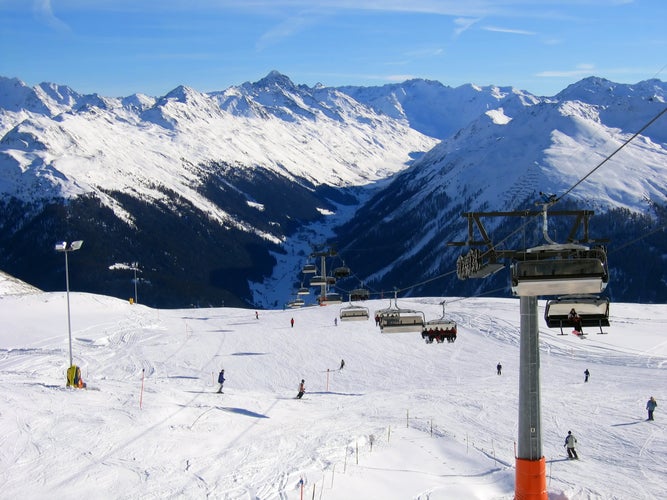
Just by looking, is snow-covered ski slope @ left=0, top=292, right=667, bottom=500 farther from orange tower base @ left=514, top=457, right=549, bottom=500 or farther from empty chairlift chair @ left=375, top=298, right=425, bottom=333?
empty chairlift chair @ left=375, top=298, right=425, bottom=333

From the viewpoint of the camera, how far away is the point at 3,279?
4919 inches

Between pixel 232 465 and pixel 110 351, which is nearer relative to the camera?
pixel 232 465

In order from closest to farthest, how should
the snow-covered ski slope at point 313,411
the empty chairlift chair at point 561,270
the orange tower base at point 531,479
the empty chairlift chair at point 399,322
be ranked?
the empty chairlift chair at point 561,270
the orange tower base at point 531,479
the snow-covered ski slope at point 313,411
the empty chairlift chair at point 399,322

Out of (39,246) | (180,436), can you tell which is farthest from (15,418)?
(39,246)

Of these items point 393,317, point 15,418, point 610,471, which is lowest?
point 610,471

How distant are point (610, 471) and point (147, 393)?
20099 millimetres

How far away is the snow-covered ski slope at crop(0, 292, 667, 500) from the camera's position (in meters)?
21.5

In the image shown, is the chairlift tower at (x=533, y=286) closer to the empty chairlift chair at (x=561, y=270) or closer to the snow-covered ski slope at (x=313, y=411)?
the empty chairlift chair at (x=561, y=270)

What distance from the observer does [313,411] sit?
114 feet

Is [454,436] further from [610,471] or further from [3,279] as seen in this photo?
[3,279]

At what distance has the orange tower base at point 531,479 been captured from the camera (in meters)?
15.5

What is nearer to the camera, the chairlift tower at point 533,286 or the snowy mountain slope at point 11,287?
the chairlift tower at point 533,286

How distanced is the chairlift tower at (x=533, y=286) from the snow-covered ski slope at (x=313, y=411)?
14.8 ft

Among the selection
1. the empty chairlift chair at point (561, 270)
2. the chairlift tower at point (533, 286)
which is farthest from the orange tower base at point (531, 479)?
the empty chairlift chair at point (561, 270)
